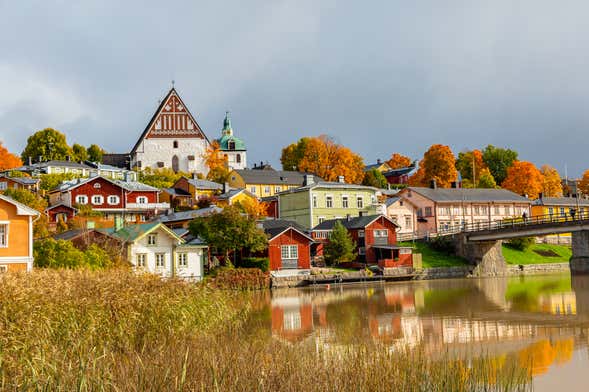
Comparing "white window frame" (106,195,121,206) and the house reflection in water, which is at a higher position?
"white window frame" (106,195,121,206)

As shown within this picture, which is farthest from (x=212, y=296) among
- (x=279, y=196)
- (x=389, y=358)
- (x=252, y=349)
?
(x=279, y=196)

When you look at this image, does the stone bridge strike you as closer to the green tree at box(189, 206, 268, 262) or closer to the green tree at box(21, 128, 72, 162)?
the green tree at box(189, 206, 268, 262)

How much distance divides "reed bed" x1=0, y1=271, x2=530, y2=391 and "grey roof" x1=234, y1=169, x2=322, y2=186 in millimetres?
72999

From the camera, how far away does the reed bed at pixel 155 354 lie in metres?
11.0

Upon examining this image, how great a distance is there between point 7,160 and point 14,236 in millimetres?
70137

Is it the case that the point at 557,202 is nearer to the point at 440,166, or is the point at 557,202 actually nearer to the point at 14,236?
the point at 440,166

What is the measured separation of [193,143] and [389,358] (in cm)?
9268

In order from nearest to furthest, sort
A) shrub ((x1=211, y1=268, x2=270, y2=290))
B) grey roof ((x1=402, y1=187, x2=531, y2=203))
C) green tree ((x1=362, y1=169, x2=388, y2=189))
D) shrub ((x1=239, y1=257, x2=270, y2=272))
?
shrub ((x1=211, y1=268, x2=270, y2=290))
shrub ((x1=239, y1=257, x2=270, y2=272))
grey roof ((x1=402, y1=187, x2=531, y2=203))
green tree ((x1=362, y1=169, x2=388, y2=189))

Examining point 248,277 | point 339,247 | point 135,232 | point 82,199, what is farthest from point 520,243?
point 82,199

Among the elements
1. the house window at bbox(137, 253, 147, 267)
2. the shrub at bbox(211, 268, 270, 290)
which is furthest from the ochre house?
the shrub at bbox(211, 268, 270, 290)

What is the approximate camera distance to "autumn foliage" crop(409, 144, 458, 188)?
101688 millimetres

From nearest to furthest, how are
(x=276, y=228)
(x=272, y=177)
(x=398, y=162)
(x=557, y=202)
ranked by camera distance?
(x=276, y=228)
(x=557, y=202)
(x=272, y=177)
(x=398, y=162)

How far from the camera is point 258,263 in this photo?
182 ft

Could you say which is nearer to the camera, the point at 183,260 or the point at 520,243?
the point at 183,260
